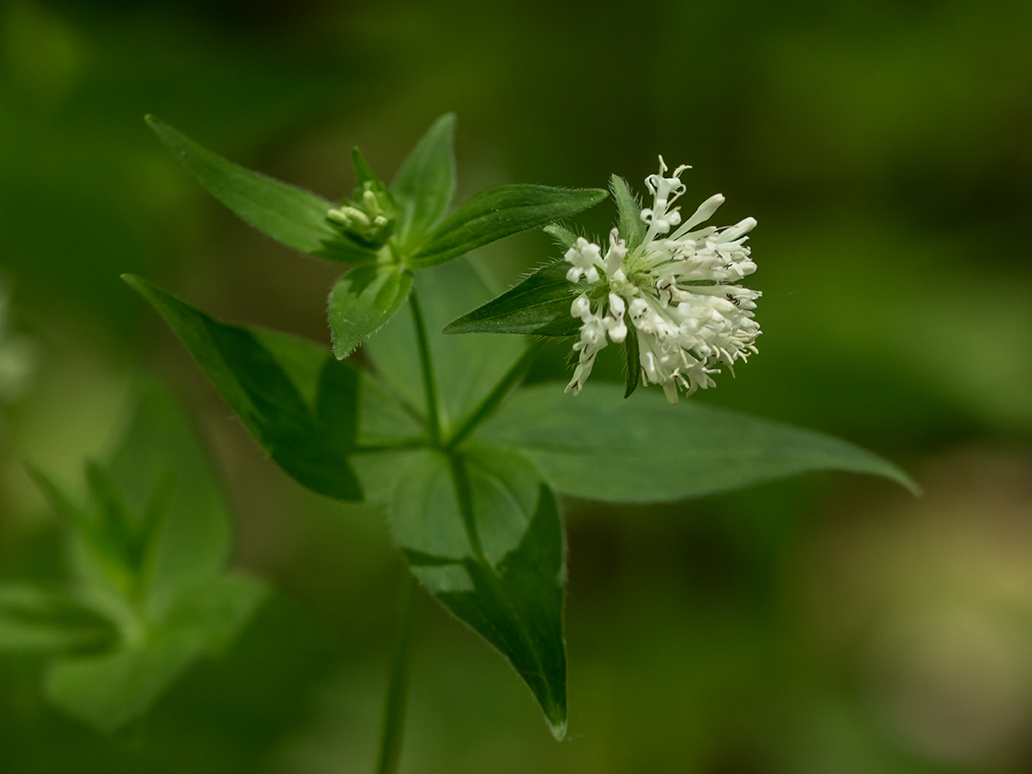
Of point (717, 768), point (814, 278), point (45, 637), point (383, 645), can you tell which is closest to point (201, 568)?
point (45, 637)

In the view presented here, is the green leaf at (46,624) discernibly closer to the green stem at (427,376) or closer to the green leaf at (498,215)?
the green stem at (427,376)

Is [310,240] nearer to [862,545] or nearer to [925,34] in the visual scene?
[862,545]

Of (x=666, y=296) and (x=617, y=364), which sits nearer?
(x=666, y=296)

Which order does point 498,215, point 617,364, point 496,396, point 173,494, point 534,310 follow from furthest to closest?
1. point 617,364
2. point 173,494
3. point 496,396
4. point 498,215
5. point 534,310

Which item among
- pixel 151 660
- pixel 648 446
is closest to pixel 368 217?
pixel 648 446

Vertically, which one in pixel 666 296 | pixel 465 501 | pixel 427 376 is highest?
pixel 666 296

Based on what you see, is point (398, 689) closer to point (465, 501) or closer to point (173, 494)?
point (465, 501)

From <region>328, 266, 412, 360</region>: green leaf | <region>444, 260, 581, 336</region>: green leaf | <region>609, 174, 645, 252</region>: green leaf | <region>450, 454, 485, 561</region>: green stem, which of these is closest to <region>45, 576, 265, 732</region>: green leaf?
<region>450, 454, 485, 561</region>: green stem
